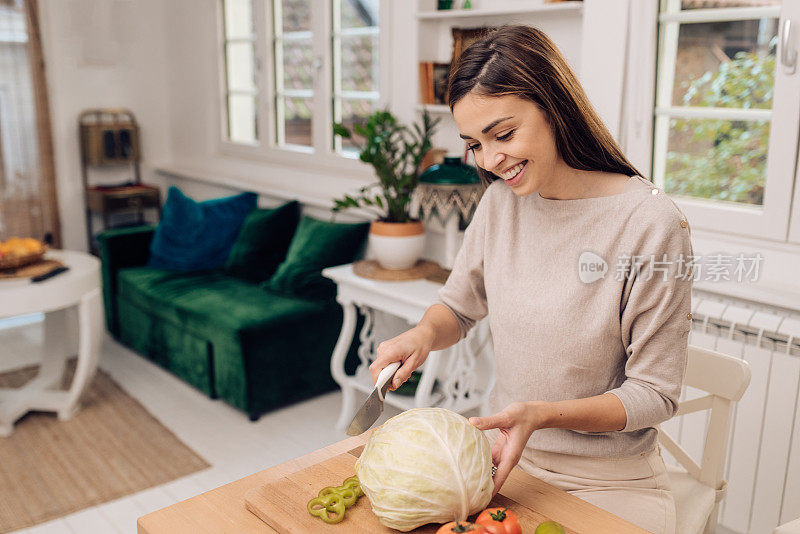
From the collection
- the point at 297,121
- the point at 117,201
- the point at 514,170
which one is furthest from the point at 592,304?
the point at 117,201

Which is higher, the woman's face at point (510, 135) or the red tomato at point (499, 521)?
the woman's face at point (510, 135)

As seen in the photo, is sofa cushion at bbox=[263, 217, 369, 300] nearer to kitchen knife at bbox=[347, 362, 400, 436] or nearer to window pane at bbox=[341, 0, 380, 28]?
window pane at bbox=[341, 0, 380, 28]

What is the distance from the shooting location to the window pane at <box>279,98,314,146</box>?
4.12m

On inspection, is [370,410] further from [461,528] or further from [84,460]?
[84,460]

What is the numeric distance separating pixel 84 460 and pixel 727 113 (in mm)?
2603

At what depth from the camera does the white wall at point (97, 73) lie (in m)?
4.77

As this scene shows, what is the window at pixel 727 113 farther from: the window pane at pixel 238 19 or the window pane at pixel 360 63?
the window pane at pixel 238 19

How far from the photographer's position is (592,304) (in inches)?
49.6

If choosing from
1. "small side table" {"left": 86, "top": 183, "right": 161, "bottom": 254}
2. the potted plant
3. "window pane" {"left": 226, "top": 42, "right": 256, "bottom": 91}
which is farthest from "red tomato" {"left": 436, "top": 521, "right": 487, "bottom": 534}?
"small side table" {"left": 86, "top": 183, "right": 161, "bottom": 254}

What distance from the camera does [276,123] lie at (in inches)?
172

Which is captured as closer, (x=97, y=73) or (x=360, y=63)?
(x=360, y=63)

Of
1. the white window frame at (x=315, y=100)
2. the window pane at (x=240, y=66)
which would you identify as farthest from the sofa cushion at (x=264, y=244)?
the window pane at (x=240, y=66)

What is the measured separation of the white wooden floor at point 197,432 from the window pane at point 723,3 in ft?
6.27

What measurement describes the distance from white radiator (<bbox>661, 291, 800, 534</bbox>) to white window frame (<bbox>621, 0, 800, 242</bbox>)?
277 mm
